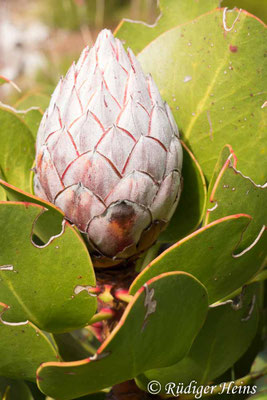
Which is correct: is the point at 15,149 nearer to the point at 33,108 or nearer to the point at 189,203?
the point at 33,108

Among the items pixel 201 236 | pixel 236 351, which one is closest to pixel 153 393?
pixel 236 351

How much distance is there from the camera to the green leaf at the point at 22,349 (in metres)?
0.73

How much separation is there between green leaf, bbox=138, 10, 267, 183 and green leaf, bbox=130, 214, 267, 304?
0.48ft

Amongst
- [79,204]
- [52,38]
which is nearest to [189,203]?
[79,204]

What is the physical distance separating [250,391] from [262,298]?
25 centimetres

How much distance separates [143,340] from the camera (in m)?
0.68

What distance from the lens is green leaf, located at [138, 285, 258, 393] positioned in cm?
89

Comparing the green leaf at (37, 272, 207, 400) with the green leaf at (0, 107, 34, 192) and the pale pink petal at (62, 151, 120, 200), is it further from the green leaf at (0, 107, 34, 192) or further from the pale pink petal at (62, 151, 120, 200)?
the green leaf at (0, 107, 34, 192)

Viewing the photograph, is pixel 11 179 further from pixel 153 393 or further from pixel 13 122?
pixel 153 393

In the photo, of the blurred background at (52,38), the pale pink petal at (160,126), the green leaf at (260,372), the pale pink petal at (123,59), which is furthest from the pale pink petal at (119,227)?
the blurred background at (52,38)

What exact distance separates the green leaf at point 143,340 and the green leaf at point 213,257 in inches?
1.9

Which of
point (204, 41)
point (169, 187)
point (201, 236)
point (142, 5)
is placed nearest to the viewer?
point (201, 236)

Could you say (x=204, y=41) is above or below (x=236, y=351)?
above

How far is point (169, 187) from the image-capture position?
2.77 ft
